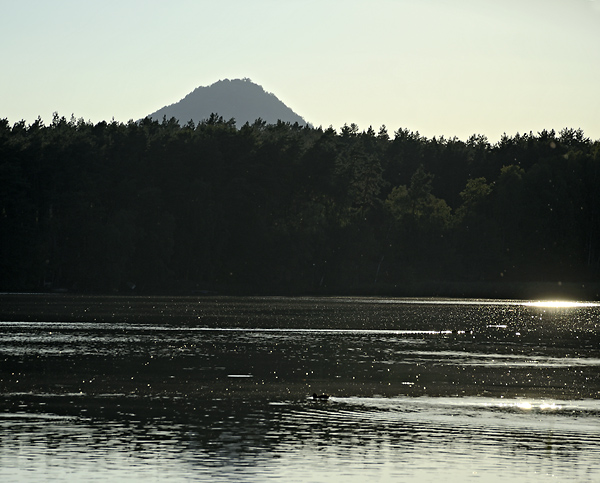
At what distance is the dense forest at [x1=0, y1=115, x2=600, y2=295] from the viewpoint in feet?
490

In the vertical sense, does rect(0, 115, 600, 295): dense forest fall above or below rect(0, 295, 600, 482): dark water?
→ above

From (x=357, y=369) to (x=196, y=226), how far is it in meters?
120

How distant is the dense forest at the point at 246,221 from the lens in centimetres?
14950

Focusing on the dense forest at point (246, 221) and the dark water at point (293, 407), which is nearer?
the dark water at point (293, 407)

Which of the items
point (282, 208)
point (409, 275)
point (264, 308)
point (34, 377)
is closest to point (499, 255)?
point (409, 275)

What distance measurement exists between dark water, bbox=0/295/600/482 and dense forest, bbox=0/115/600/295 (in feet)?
273

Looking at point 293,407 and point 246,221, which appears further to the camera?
point 246,221

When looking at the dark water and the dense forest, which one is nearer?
the dark water

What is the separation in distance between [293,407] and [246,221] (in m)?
140

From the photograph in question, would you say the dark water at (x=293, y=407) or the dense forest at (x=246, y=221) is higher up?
the dense forest at (x=246, y=221)

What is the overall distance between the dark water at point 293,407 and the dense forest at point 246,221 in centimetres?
8317

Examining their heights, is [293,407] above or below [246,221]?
below

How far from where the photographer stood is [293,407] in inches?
1293

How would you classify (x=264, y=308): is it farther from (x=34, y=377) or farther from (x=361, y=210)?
(x=361, y=210)
